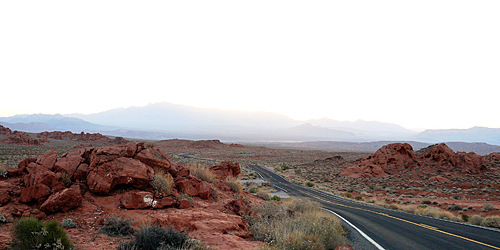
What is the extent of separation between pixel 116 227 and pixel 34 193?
2.97 meters

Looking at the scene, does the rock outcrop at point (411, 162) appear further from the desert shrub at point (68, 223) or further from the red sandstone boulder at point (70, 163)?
the desert shrub at point (68, 223)

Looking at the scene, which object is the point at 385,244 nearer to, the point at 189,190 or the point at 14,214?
the point at 189,190

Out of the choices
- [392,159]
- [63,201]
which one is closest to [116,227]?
[63,201]

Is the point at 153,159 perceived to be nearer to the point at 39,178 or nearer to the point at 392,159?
the point at 39,178

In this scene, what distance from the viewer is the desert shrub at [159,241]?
5.41m

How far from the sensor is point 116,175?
8.59m

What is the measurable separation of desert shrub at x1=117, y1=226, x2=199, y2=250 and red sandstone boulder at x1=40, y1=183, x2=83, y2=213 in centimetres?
310

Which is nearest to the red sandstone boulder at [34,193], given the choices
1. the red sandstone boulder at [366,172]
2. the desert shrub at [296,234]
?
the desert shrub at [296,234]

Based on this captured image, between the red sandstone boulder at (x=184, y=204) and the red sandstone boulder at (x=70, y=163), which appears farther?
the red sandstone boulder at (x=184, y=204)

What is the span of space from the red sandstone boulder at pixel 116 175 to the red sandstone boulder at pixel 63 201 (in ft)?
2.59

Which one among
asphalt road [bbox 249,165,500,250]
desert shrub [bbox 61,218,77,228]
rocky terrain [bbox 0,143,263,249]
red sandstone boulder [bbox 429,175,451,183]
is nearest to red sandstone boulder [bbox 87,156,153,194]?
rocky terrain [bbox 0,143,263,249]

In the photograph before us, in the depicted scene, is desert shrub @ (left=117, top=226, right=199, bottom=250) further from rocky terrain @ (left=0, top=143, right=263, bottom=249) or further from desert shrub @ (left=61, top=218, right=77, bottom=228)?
desert shrub @ (left=61, top=218, right=77, bottom=228)

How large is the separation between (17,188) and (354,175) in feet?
147

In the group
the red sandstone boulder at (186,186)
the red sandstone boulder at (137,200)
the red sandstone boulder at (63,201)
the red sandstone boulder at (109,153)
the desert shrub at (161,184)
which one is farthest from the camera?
the red sandstone boulder at (186,186)
